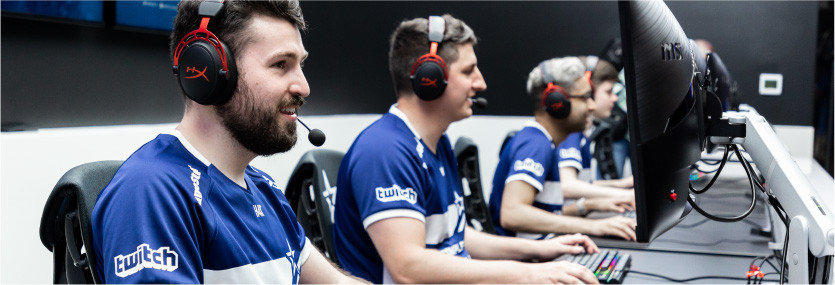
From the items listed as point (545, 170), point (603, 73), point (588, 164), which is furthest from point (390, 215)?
point (603, 73)

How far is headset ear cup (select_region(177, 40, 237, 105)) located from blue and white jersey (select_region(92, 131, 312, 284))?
0.07 meters

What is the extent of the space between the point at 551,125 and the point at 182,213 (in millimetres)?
1852

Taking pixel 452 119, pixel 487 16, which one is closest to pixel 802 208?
pixel 452 119

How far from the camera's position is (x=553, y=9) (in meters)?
4.65

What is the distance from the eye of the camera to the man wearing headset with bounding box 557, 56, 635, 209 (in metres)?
2.90

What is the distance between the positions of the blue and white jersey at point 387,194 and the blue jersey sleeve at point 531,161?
0.55 meters

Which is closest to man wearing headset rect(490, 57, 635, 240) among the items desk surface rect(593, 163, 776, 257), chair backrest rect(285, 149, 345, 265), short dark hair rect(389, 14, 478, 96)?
desk surface rect(593, 163, 776, 257)

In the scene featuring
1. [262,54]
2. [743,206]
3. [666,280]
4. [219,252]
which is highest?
[262,54]

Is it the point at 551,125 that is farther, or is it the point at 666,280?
the point at 551,125

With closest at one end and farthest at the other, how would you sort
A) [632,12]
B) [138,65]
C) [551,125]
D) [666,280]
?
[632,12] < [666,280] < [138,65] < [551,125]

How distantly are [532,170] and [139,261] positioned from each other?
Result: 1.59m

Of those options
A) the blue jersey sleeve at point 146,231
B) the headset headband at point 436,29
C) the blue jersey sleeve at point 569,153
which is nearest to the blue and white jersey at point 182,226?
the blue jersey sleeve at point 146,231

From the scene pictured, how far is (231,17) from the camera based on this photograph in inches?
38.7

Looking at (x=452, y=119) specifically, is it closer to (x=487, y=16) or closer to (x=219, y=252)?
(x=219, y=252)
